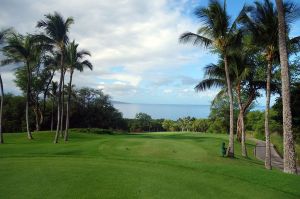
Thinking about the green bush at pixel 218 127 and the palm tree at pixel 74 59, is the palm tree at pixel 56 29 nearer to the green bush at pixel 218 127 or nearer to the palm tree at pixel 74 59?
the palm tree at pixel 74 59

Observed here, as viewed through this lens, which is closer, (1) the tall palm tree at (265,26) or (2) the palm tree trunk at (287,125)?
(2) the palm tree trunk at (287,125)

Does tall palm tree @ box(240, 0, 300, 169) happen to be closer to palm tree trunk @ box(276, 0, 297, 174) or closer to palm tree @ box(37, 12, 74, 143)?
palm tree trunk @ box(276, 0, 297, 174)

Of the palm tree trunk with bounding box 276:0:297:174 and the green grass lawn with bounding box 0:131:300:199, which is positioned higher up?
the palm tree trunk with bounding box 276:0:297:174

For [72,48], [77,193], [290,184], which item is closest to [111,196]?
[77,193]

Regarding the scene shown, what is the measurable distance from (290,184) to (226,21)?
11.5 metres

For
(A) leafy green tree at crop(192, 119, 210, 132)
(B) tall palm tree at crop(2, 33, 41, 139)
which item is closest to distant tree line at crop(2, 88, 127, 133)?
(A) leafy green tree at crop(192, 119, 210, 132)

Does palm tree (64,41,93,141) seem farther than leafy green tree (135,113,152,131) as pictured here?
No

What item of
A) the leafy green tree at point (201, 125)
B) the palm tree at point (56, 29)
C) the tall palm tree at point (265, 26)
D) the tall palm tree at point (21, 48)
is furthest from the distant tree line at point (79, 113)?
the tall palm tree at point (265, 26)

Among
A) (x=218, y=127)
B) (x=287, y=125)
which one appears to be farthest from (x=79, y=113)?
(x=287, y=125)

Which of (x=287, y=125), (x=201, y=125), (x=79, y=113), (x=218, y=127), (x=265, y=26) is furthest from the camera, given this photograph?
(x=201, y=125)

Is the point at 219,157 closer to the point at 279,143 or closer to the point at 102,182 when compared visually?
the point at 102,182

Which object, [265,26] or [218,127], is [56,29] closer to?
[265,26]

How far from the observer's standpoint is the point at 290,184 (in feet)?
31.2

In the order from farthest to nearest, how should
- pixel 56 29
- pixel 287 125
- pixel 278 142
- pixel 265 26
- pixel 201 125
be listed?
pixel 201 125
pixel 278 142
pixel 56 29
pixel 265 26
pixel 287 125
